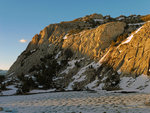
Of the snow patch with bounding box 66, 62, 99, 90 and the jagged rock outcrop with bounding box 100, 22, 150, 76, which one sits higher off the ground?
the jagged rock outcrop with bounding box 100, 22, 150, 76

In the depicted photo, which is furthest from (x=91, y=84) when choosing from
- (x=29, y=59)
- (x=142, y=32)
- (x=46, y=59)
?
(x=29, y=59)

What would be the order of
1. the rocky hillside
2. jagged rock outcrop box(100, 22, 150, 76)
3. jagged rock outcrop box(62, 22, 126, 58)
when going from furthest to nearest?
jagged rock outcrop box(62, 22, 126, 58), the rocky hillside, jagged rock outcrop box(100, 22, 150, 76)

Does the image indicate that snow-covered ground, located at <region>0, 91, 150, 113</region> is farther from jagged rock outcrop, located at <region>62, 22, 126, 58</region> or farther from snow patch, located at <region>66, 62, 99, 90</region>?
jagged rock outcrop, located at <region>62, 22, 126, 58</region>

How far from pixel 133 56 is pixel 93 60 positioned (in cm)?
1081

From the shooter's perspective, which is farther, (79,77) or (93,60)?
(93,60)

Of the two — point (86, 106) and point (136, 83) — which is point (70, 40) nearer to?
point (136, 83)

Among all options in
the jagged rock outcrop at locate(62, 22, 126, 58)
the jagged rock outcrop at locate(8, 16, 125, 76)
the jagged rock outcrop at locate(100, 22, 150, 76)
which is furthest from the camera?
the jagged rock outcrop at locate(8, 16, 125, 76)

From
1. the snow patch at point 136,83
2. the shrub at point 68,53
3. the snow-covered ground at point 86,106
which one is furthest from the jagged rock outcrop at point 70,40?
the snow-covered ground at point 86,106

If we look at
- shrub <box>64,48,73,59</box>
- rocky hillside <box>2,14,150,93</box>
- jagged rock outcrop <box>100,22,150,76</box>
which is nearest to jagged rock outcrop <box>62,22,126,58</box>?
rocky hillside <box>2,14,150,93</box>

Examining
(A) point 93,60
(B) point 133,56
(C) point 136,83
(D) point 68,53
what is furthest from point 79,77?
(D) point 68,53

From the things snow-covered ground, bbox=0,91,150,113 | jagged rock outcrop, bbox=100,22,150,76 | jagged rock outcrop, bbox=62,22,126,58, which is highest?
jagged rock outcrop, bbox=62,22,126,58

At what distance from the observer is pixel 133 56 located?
89.2 ft

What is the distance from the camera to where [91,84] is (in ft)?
90.6

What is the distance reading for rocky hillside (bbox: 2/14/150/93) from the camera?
26125 mm
